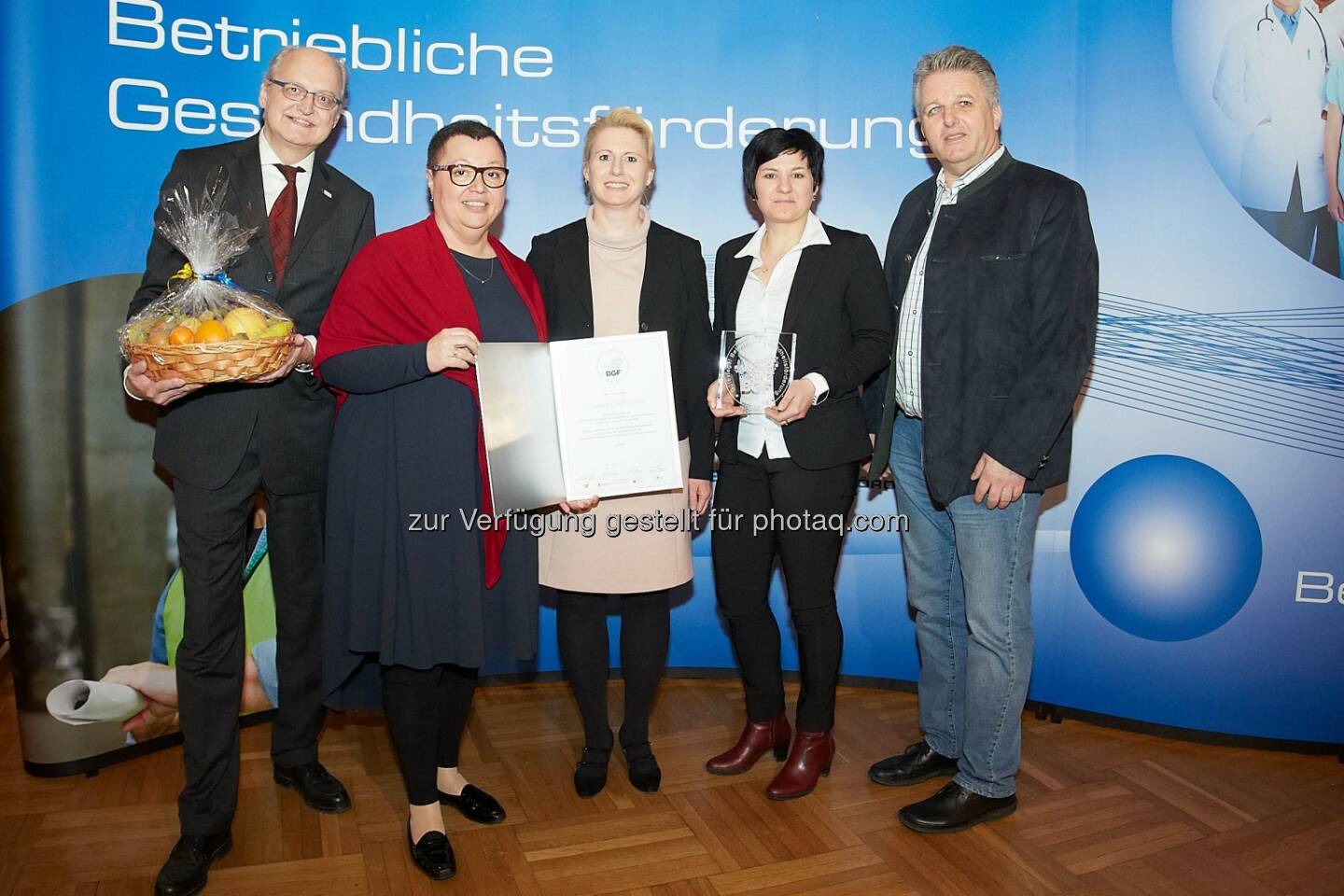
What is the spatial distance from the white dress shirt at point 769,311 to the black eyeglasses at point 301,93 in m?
1.30

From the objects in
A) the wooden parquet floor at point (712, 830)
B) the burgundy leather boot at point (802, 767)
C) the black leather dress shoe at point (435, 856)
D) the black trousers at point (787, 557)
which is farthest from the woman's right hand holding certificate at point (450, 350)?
the burgundy leather boot at point (802, 767)

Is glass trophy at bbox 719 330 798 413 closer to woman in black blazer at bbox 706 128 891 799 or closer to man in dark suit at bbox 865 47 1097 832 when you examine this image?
woman in black blazer at bbox 706 128 891 799

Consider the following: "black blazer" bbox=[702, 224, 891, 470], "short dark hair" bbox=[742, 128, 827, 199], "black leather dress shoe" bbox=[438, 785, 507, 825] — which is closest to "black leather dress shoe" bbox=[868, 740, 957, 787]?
"black blazer" bbox=[702, 224, 891, 470]

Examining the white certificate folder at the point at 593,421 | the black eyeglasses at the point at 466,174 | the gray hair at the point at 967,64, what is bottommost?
the white certificate folder at the point at 593,421

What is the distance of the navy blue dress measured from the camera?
2.47m

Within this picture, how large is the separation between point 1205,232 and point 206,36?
3469 millimetres

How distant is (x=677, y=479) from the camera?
111 inches

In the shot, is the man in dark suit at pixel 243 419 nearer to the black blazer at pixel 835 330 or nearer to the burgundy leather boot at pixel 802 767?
the black blazer at pixel 835 330

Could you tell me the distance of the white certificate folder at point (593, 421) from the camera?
2605 millimetres

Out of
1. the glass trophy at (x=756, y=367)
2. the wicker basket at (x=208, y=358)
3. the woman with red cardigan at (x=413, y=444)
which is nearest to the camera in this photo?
the wicker basket at (x=208, y=358)

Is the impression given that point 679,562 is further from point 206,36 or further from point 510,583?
point 206,36

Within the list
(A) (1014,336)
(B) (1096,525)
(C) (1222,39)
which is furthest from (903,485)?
(C) (1222,39)

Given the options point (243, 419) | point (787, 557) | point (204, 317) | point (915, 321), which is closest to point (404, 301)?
point (204, 317)

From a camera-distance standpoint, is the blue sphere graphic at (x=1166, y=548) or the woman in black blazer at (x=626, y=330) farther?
the blue sphere graphic at (x=1166, y=548)
